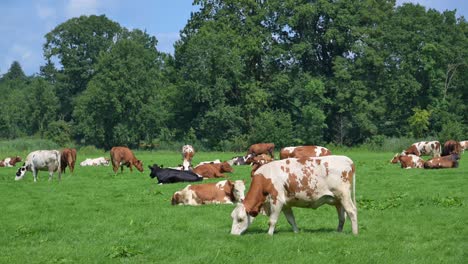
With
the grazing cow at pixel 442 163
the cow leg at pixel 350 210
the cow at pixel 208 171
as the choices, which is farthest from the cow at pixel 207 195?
the grazing cow at pixel 442 163

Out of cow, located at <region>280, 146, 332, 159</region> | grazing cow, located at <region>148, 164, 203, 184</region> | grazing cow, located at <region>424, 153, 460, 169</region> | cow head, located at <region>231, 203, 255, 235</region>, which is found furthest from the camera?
grazing cow, located at <region>424, 153, 460, 169</region>

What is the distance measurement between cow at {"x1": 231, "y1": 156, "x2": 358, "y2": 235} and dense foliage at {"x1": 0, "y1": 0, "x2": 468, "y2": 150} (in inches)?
2076

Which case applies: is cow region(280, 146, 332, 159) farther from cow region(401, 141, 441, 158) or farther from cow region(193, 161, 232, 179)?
cow region(401, 141, 441, 158)

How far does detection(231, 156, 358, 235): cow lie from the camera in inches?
523

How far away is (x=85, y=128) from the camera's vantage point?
7269cm

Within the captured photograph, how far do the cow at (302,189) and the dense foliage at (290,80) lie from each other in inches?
2076

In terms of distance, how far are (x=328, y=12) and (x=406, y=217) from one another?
55776mm

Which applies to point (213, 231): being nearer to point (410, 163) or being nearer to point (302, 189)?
point (302, 189)

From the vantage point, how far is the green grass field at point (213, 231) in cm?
1132

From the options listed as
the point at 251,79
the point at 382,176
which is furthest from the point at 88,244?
the point at 251,79

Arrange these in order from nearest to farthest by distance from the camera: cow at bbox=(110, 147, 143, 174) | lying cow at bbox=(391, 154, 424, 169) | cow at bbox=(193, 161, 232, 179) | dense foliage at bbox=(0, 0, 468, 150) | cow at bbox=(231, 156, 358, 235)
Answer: cow at bbox=(231, 156, 358, 235) < cow at bbox=(193, 161, 232, 179) < lying cow at bbox=(391, 154, 424, 169) < cow at bbox=(110, 147, 143, 174) < dense foliage at bbox=(0, 0, 468, 150)

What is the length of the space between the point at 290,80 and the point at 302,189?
58.3 meters

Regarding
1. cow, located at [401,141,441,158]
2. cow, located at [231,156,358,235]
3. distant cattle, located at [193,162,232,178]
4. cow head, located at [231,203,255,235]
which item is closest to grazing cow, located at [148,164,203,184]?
distant cattle, located at [193,162,232,178]

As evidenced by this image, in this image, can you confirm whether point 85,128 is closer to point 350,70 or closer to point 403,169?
point 350,70
